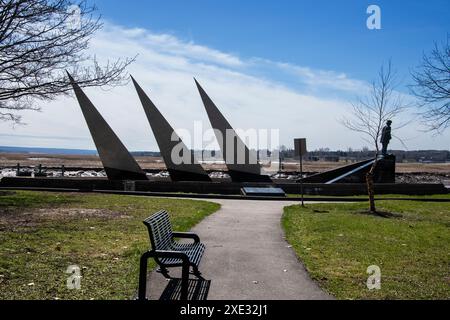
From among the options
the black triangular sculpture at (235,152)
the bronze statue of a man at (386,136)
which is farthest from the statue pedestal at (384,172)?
the black triangular sculpture at (235,152)

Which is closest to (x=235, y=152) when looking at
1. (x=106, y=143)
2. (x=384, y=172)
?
(x=106, y=143)

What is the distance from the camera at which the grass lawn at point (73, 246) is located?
16.4ft

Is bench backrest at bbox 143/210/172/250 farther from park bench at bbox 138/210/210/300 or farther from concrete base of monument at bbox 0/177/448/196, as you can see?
concrete base of monument at bbox 0/177/448/196

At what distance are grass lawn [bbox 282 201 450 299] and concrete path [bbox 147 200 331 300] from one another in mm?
271

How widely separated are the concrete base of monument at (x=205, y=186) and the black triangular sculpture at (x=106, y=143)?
0.78 metres

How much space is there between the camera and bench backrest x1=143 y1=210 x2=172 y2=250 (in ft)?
16.7

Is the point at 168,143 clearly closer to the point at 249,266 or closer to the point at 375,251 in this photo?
the point at 375,251

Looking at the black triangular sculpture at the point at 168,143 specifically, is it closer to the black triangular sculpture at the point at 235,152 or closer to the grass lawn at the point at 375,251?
the black triangular sculpture at the point at 235,152

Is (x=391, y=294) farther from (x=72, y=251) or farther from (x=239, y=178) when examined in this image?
(x=239, y=178)

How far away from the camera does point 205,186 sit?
20875 mm

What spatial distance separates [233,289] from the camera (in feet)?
16.9

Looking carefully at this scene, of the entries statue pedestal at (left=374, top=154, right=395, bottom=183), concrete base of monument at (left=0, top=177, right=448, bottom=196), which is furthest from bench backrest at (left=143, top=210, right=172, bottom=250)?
statue pedestal at (left=374, top=154, right=395, bottom=183)

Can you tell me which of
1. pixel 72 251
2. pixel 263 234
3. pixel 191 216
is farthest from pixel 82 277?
pixel 191 216
